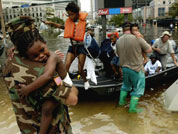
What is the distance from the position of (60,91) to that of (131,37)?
11.2 ft

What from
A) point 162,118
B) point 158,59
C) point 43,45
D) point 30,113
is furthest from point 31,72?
point 158,59

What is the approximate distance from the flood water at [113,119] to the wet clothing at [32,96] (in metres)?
2.76

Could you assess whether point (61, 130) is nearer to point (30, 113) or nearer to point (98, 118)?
point (30, 113)

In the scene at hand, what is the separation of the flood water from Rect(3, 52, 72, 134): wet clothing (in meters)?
2.76

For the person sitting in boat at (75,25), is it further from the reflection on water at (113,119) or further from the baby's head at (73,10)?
the reflection on water at (113,119)

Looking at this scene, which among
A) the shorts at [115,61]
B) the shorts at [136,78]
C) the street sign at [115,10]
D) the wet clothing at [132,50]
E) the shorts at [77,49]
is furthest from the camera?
the street sign at [115,10]

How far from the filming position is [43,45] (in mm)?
1583

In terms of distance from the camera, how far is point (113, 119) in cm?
484

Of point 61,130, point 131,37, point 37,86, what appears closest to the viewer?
point 37,86

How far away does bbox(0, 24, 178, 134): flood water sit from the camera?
4324 mm

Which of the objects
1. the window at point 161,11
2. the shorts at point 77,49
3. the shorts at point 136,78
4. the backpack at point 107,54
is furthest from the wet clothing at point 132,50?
the window at point 161,11

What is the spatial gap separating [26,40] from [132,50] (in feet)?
11.1

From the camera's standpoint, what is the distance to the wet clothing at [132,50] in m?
4.55

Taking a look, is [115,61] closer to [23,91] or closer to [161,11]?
[23,91]
